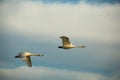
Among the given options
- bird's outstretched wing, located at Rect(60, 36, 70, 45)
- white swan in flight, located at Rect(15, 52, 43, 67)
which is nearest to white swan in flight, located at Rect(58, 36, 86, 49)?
bird's outstretched wing, located at Rect(60, 36, 70, 45)

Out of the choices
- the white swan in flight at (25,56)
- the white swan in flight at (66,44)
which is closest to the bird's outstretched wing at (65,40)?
the white swan in flight at (66,44)

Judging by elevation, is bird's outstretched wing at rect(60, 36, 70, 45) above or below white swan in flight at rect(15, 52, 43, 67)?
above

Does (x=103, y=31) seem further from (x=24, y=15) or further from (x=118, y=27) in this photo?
(x=24, y=15)

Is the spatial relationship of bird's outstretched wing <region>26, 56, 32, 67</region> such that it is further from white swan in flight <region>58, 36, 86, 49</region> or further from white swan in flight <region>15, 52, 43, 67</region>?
white swan in flight <region>58, 36, 86, 49</region>

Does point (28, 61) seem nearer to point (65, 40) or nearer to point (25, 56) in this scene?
point (25, 56)

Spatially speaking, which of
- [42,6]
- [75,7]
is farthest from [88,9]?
[42,6]

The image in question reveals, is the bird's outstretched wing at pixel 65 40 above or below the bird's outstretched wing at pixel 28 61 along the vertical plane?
above

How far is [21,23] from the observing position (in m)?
5.95

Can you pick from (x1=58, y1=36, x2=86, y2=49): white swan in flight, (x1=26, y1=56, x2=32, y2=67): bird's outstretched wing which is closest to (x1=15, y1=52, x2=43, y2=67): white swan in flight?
(x1=26, y1=56, x2=32, y2=67): bird's outstretched wing

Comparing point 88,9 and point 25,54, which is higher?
point 88,9

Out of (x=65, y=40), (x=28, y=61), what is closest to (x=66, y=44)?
(x=65, y=40)

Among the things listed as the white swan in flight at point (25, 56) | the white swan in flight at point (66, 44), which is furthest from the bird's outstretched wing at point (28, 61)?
the white swan in flight at point (66, 44)

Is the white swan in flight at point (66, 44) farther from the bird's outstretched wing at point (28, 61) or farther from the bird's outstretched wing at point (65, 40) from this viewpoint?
the bird's outstretched wing at point (28, 61)

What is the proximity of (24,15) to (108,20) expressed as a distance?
96cm
